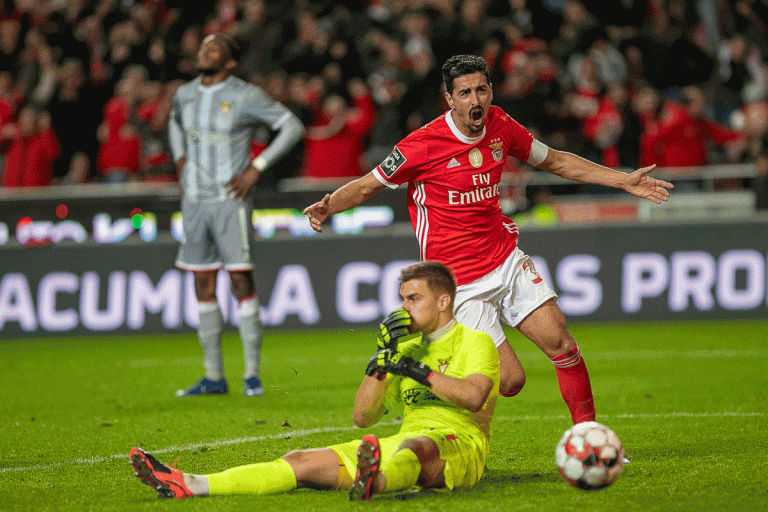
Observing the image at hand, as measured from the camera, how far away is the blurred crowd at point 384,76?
1337cm

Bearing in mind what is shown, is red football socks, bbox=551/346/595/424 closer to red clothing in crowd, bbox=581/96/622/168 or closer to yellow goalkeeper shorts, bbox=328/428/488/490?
yellow goalkeeper shorts, bbox=328/428/488/490

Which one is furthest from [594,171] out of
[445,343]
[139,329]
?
[139,329]

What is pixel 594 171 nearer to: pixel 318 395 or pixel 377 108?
pixel 318 395

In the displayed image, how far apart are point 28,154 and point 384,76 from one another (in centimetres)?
503

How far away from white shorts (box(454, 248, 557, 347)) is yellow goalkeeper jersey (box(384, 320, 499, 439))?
0.71 meters

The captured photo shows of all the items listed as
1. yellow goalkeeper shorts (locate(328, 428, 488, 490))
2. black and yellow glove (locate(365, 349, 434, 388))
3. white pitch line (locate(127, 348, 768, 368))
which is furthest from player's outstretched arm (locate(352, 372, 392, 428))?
white pitch line (locate(127, 348, 768, 368))

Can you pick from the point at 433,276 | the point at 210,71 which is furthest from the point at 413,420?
the point at 210,71

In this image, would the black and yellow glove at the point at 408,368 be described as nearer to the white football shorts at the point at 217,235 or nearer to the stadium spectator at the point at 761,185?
the white football shorts at the point at 217,235

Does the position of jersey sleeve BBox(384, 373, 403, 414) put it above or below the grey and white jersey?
below

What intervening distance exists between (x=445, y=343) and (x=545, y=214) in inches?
313

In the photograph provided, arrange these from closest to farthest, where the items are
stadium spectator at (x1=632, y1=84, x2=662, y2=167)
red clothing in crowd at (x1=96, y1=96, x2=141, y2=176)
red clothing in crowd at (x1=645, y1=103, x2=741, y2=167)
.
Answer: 1. red clothing in crowd at (x1=645, y1=103, x2=741, y2=167)
2. stadium spectator at (x1=632, y1=84, x2=662, y2=167)
3. red clothing in crowd at (x1=96, y1=96, x2=141, y2=176)

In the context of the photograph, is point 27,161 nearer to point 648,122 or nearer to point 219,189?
point 219,189

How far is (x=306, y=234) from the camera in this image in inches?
488

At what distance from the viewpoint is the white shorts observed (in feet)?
17.5
